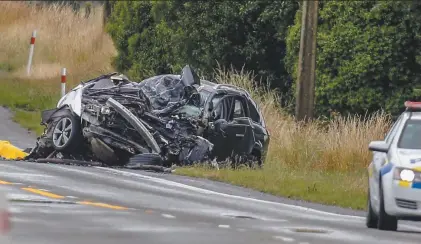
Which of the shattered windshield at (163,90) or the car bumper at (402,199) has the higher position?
the shattered windshield at (163,90)

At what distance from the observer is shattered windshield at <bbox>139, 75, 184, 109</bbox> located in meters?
22.2

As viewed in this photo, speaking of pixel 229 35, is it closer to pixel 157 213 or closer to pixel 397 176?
pixel 157 213

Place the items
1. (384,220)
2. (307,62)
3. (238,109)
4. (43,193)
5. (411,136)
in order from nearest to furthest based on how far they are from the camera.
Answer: (384,220), (411,136), (43,193), (238,109), (307,62)

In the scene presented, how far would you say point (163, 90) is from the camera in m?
22.4

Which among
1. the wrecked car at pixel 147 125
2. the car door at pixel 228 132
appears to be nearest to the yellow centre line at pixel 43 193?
the wrecked car at pixel 147 125

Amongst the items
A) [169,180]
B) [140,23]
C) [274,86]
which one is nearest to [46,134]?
[169,180]

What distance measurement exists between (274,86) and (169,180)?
1430cm

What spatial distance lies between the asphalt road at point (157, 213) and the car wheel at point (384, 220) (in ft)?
0.52

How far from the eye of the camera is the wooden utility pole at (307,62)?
83.0ft

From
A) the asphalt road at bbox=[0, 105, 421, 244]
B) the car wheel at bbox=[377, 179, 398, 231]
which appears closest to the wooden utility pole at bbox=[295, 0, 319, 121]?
the asphalt road at bbox=[0, 105, 421, 244]

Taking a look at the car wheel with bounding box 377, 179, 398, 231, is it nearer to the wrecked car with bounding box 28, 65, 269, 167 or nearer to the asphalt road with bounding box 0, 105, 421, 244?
the asphalt road with bounding box 0, 105, 421, 244

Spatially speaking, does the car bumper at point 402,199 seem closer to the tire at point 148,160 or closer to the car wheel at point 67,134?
the tire at point 148,160

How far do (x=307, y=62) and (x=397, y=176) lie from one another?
12603 mm

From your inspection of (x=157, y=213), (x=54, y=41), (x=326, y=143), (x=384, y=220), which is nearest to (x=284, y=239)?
(x=384, y=220)
